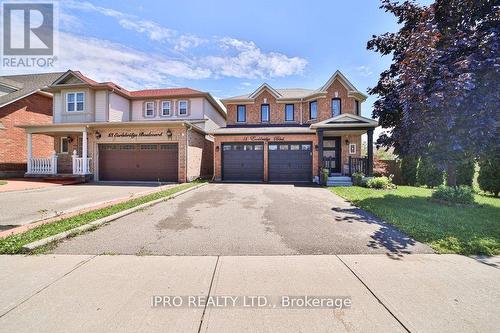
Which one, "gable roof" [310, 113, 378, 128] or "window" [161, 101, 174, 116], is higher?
"window" [161, 101, 174, 116]

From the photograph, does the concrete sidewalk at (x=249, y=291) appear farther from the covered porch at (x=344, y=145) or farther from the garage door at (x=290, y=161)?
the garage door at (x=290, y=161)

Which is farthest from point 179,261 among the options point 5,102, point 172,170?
point 5,102

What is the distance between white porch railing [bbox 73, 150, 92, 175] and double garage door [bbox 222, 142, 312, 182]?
30.7 ft

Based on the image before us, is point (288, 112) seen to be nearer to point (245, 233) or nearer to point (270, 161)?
point (270, 161)

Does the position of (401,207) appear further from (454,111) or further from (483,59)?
(483,59)

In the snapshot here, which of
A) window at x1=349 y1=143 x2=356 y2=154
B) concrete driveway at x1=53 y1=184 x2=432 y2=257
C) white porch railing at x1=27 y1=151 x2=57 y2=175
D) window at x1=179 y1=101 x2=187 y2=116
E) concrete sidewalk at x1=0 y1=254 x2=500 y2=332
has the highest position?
window at x1=179 y1=101 x2=187 y2=116

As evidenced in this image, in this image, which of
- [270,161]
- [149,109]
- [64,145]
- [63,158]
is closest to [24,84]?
[64,145]

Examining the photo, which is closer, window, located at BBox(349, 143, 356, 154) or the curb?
the curb

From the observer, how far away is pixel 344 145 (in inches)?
690

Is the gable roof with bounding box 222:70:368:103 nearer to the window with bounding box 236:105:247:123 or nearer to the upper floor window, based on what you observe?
the window with bounding box 236:105:247:123

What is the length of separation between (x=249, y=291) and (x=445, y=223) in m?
6.01

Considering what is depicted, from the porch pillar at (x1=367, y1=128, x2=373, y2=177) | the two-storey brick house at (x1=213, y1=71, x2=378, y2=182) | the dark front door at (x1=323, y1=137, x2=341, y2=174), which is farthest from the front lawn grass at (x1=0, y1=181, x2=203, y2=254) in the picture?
the dark front door at (x1=323, y1=137, x2=341, y2=174)

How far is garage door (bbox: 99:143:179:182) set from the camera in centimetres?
1595

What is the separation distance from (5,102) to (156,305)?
2327 centimetres
